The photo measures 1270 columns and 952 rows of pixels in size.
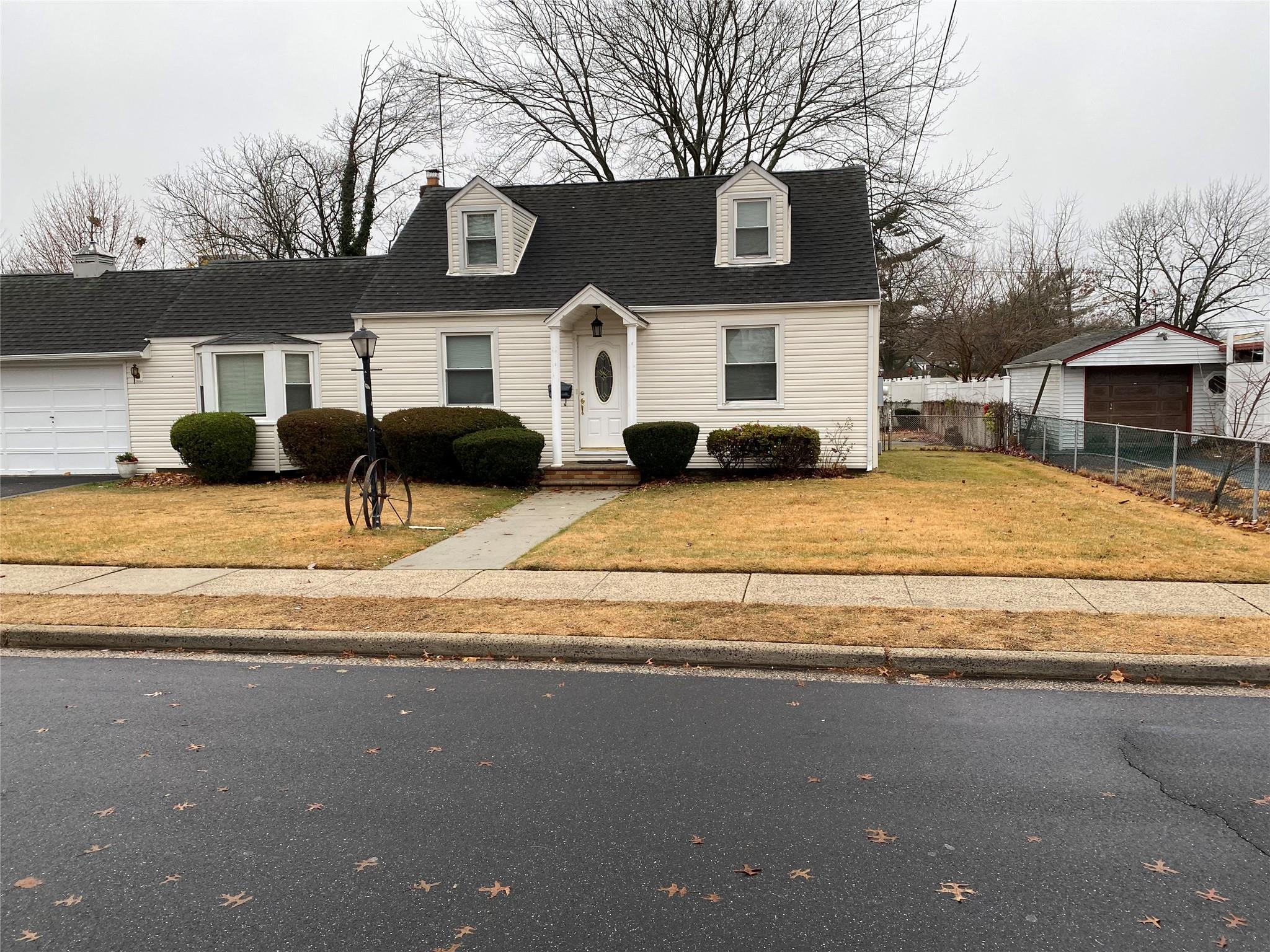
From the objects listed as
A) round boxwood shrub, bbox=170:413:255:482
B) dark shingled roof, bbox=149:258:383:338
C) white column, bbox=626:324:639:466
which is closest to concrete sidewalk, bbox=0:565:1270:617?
round boxwood shrub, bbox=170:413:255:482

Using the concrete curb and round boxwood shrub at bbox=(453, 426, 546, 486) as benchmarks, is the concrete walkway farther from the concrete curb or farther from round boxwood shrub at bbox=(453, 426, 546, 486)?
the concrete curb

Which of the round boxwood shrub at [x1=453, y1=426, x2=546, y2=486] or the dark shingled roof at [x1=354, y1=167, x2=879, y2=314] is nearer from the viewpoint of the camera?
the round boxwood shrub at [x1=453, y1=426, x2=546, y2=486]

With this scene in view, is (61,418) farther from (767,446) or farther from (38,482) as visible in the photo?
(767,446)

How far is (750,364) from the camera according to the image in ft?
55.4

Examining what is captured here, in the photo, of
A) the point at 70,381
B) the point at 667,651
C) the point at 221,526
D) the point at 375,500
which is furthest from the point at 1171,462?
the point at 70,381

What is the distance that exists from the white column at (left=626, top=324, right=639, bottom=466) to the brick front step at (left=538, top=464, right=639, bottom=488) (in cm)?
44

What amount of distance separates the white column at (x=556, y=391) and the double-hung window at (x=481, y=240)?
2.46 metres

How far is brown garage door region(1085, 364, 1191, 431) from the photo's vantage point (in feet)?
82.0

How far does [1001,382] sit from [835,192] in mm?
14844

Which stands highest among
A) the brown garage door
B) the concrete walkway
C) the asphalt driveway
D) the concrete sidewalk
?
the brown garage door

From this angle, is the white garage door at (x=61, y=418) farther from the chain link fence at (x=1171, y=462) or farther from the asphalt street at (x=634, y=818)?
the chain link fence at (x=1171, y=462)

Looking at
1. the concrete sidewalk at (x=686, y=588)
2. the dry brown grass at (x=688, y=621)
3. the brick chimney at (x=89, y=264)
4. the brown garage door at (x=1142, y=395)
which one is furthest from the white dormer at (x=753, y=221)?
the brick chimney at (x=89, y=264)

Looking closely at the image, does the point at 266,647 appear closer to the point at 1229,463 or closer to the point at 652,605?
the point at 652,605

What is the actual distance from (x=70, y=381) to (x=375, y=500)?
12.0 meters
